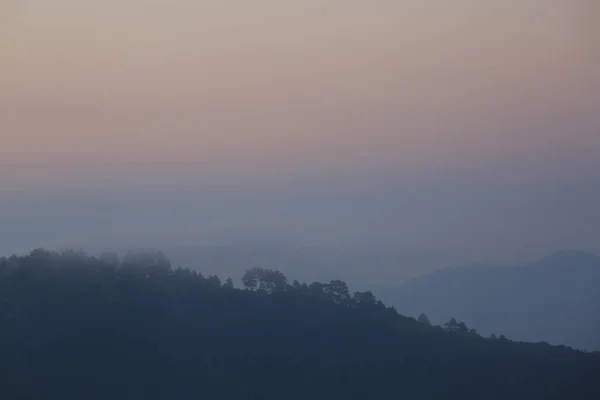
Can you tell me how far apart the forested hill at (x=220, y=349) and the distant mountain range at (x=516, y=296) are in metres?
44.7

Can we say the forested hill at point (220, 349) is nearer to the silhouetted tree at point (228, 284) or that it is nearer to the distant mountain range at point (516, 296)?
the silhouetted tree at point (228, 284)

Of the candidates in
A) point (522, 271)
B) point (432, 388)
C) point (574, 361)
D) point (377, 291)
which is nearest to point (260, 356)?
point (432, 388)

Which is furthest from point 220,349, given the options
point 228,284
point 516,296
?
point 516,296

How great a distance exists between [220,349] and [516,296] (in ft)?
329

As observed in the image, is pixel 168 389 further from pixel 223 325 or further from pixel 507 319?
pixel 507 319

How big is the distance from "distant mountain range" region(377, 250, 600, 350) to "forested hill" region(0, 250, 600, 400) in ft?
147

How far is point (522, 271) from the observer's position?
15125cm

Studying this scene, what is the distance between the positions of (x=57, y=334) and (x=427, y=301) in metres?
99.2

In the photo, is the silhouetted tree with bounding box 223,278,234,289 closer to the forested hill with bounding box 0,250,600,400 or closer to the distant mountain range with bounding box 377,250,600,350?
the forested hill with bounding box 0,250,600,400

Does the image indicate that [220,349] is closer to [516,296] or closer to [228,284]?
[228,284]

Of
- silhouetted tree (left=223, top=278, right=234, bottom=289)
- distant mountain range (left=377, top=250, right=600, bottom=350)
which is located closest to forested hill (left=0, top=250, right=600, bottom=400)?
silhouetted tree (left=223, top=278, right=234, bottom=289)

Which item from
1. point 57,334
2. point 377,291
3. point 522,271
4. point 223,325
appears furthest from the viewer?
point 522,271

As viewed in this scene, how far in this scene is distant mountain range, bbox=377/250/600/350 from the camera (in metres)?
105

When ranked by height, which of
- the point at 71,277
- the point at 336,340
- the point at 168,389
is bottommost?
the point at 168,389
